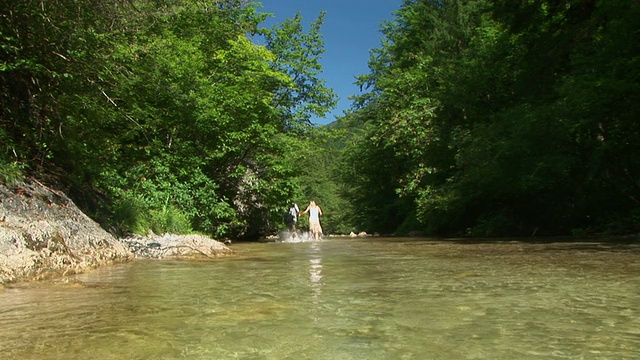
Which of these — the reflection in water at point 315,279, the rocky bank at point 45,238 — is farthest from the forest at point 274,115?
the reflection in water at point 315,279

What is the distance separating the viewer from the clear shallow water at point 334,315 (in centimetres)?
261

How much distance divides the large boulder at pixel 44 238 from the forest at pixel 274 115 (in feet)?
1.60

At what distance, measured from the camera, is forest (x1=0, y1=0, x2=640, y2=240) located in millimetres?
7727

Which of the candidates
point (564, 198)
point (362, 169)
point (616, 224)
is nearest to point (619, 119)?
point (616, 224)

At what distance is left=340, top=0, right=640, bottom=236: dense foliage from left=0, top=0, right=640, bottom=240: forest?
0.07 m

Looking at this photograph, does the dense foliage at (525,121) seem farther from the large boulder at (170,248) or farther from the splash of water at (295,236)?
the large boulder at (170,248)

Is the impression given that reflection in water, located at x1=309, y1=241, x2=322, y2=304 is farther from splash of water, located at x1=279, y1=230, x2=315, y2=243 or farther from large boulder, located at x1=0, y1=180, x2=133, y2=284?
splash of water, located at x1=279, y1=230, x2=315, y2=243

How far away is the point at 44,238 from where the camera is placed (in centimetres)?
595

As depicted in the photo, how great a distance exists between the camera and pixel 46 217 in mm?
6465

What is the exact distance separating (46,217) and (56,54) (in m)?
2.47

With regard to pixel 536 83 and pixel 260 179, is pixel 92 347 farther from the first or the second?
pixel 536 83

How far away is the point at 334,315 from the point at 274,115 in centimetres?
1577

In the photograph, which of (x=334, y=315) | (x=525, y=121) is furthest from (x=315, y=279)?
(x=525, y=121)

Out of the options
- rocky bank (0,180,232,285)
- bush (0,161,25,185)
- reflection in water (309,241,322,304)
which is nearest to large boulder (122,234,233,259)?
rocky bank (0,180,232,285)
